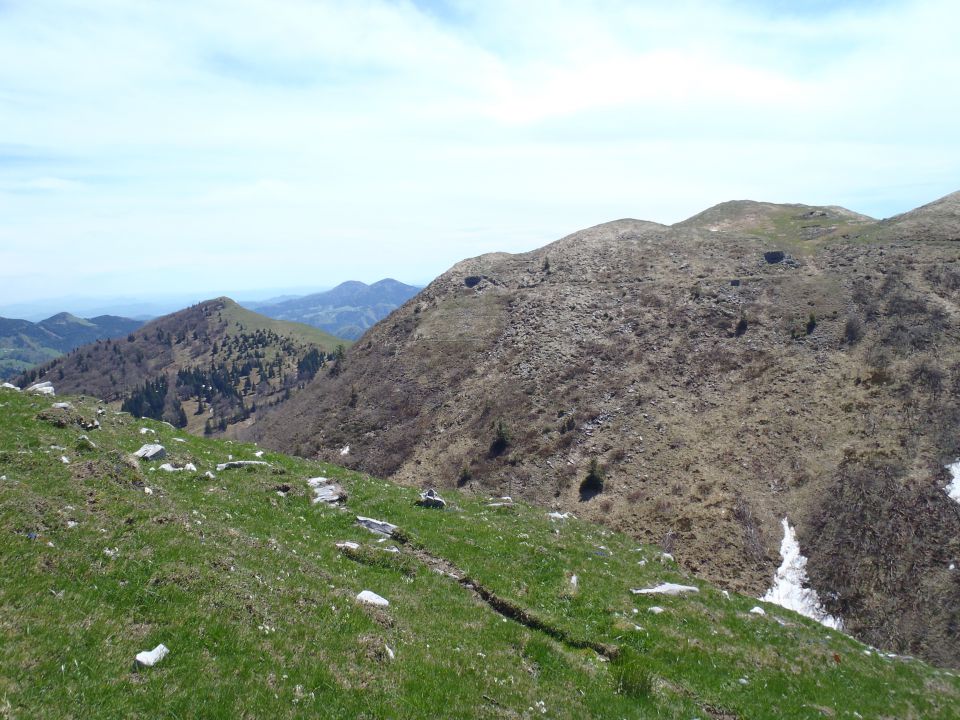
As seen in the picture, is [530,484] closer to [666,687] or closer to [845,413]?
[845,413]

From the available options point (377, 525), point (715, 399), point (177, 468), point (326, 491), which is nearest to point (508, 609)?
point (377, 525)

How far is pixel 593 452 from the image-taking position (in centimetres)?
5472

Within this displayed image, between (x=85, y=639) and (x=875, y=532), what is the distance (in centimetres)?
4646

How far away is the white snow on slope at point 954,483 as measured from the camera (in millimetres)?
38694

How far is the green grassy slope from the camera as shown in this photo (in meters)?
9.23

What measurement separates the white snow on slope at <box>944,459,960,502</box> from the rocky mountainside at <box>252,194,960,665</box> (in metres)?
0.58

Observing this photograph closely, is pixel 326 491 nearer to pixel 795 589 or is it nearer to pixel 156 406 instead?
pixel 795 589

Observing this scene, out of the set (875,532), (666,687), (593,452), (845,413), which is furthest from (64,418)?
(845,413)

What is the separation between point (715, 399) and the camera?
5700 centimetres

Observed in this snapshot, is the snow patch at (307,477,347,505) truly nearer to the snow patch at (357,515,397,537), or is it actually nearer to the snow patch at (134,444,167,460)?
the snow patch at (357,515,397,537)

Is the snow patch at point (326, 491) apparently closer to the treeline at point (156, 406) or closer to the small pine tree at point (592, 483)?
the small pine tree at point (592, 483)

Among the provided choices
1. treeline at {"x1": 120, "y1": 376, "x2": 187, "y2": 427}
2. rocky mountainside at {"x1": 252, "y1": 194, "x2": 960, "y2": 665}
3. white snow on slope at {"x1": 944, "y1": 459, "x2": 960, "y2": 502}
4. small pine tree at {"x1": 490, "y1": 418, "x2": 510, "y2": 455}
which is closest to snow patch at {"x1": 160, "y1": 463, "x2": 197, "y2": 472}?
rocky mountainside at {"x1": 252, "y1": 194, "x2": 960, "y2": 665}

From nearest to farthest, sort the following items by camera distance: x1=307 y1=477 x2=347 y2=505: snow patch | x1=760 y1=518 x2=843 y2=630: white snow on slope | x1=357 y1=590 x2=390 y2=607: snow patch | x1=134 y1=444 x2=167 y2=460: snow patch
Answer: x1=357 y1=590 x2=390 y2=607: snow patch, x1=134 y1=444 x2=167 y2=460: snow patch, x1=307 y1=477 x2=347 y2=505: snow patch, x1=760 y1=518 x2=843 y2=630: white snow on slope

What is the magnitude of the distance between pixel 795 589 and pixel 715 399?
75.8 ft
